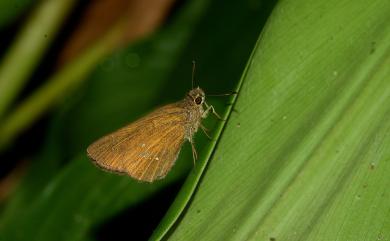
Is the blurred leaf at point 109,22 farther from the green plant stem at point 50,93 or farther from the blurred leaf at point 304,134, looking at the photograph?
the blurred leaf at point 304,134

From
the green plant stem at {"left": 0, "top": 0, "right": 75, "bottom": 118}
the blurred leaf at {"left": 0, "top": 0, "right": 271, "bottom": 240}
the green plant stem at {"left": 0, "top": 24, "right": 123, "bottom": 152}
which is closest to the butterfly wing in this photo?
the blurred leaf at {"left": 0, "top": 0, "right": 271, "bottom": 240}

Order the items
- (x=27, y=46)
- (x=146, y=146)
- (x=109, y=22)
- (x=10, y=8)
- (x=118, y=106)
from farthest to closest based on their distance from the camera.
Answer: (x=109, y=22), (x=118, y=106), (x=27, y=46), (x=146, y=146), (x=10, y=8)

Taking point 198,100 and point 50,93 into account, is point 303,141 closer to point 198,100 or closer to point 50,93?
point 198,100

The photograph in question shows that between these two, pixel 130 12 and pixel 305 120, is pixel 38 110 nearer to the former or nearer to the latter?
pixel 130 12

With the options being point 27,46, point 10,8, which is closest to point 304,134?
point 10,8

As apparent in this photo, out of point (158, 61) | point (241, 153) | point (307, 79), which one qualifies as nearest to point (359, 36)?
point (307, 79)

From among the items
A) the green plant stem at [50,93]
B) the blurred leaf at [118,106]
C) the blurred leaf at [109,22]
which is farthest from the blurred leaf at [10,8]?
the blurred leaf at [109,22]
